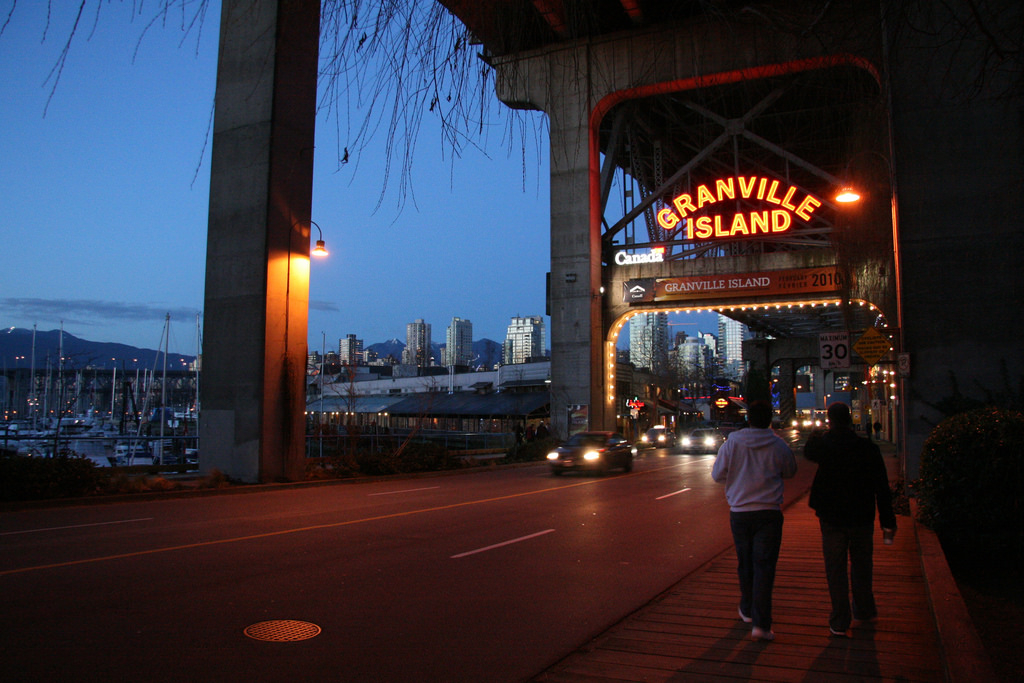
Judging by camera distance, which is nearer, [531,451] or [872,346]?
[872,346]

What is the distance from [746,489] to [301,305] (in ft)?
54.8

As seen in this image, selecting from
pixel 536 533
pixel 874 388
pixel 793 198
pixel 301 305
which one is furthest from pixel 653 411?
pixel 536 533

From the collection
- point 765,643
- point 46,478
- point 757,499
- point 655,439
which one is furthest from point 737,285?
point 765,643

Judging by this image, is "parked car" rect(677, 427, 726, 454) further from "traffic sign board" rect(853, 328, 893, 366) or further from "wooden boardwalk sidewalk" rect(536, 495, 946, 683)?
"wooden boardwalk sidewalk" rect(536, 495, 946, 683)

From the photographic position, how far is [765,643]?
5824 millimetres

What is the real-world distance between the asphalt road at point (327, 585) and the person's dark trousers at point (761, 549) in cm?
137

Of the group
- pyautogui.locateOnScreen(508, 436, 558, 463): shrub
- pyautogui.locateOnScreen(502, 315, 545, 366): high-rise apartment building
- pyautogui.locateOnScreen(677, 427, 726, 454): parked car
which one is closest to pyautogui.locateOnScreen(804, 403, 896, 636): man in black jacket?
pyautogui.locateOnScreen(508, 436, 558, 463): shrub

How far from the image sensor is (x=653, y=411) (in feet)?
242

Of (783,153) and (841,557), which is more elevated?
(783,153)

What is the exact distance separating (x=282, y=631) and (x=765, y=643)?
387 cm

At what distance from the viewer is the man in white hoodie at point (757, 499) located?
19.2 feet

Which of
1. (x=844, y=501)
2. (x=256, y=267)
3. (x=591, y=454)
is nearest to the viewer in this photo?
(x=844, y=501)

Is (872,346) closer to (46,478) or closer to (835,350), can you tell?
(835,350)

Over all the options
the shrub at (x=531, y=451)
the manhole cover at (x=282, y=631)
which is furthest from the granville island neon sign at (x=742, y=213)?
the manhole cover at (x=282, y=631)
